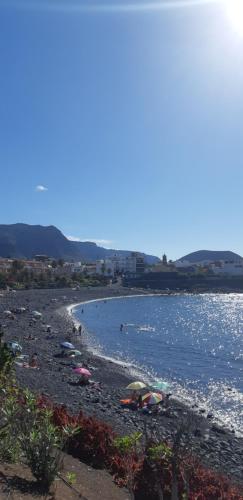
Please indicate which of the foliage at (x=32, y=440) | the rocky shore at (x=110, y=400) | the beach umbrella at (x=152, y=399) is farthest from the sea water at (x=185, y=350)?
the foliage at (x=32, y=440)

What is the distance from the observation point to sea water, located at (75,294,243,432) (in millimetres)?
24625

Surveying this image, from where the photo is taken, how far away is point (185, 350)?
40281 millimetres

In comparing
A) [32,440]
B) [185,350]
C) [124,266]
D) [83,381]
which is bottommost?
[185,350]

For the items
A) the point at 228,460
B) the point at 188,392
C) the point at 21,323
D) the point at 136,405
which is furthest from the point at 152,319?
the point at 228,460

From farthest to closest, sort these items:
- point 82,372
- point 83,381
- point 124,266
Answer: point 124,266, point 82,372, point 83,381

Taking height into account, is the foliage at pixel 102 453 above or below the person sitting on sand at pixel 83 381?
above

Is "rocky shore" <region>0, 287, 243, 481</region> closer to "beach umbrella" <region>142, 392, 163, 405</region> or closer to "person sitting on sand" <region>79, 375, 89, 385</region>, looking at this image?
"person sitting on sand" <region>79, 375, 89, 385</region>

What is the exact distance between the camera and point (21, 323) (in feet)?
164

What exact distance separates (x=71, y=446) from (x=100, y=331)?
142 feet

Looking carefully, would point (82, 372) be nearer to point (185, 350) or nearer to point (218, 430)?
point (218, 430)

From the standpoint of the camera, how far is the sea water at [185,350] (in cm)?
2462

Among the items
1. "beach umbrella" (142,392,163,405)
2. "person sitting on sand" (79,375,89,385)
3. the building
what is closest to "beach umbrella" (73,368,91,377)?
"person sitting on sand" (79,375,89,385)

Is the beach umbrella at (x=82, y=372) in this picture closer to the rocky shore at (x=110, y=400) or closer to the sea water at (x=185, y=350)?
the rocky shore at (x=110, y=400)

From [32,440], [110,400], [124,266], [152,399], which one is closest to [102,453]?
[32,440]
